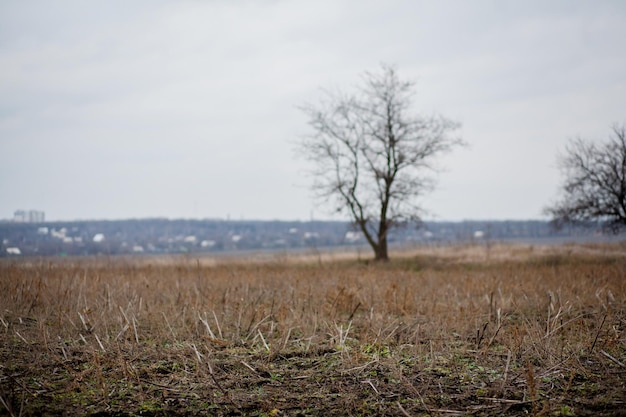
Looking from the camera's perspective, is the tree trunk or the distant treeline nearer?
the distant treeline

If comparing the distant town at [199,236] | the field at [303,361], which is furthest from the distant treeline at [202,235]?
the field at [303,361]

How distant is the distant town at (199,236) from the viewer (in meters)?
13.5

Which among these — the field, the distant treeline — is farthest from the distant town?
the field

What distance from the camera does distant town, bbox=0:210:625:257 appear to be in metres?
13.5

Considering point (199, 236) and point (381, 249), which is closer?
point (381, 249)

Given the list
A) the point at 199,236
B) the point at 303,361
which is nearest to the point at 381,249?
the point at 303,361

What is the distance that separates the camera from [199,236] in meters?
55.7

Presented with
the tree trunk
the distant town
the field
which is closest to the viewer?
the field

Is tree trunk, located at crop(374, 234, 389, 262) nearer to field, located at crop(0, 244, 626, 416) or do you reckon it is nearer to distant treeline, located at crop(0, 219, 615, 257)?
distant treeline, located at crop(0, 219, 615, 257)

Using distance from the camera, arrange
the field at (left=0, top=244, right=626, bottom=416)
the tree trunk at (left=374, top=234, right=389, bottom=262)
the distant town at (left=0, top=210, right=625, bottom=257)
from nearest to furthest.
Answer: the field at (left=0, top=244, right=626, bottom=416) → the distant town at (left=0, top=210, right=625, bottom=257) → the tree trunk at (left=374, top=234, right=389, bottom=262)

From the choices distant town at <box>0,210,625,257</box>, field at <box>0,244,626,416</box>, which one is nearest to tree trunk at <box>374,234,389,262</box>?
distant town at <box>0,210,625,257</box>

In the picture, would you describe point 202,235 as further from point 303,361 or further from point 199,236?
point 303,361

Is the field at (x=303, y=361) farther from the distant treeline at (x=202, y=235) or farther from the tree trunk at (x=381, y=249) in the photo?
the tree trunk at (x=381, y=249)

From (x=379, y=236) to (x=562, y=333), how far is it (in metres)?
20.4
